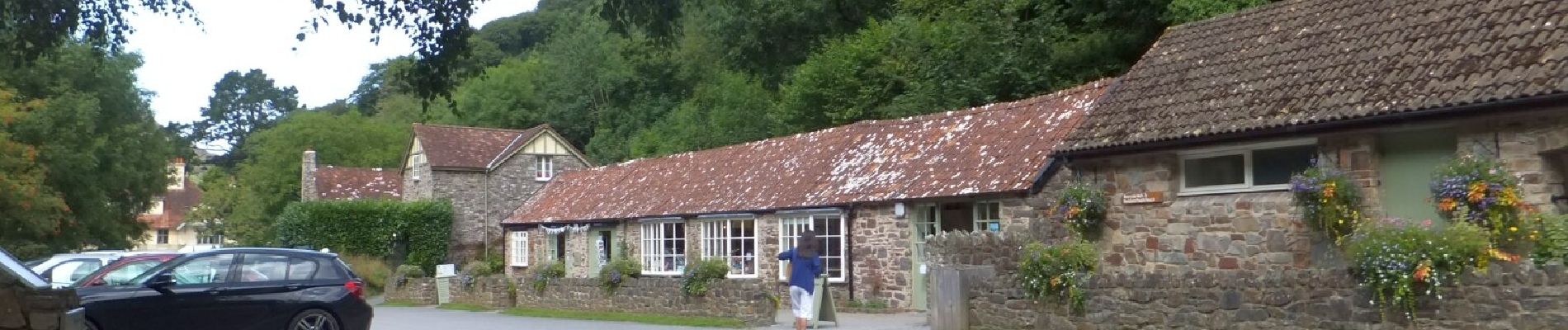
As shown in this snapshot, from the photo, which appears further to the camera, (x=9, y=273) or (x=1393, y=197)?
(x=1393, y=197)

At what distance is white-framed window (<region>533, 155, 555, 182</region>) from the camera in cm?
4934

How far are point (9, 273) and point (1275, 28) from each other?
48.5 ft

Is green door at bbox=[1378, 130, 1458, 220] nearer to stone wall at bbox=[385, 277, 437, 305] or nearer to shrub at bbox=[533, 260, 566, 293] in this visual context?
shrub at bbox=[533, 260, 566, 293]

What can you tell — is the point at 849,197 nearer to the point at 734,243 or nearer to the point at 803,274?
the point at 734,243

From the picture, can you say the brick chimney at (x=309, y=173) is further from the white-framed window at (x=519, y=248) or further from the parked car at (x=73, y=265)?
the parked car at (x=73, y=265)

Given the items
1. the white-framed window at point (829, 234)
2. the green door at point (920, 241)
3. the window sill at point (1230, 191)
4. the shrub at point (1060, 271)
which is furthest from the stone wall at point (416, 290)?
the window sill at point (1230, 191)

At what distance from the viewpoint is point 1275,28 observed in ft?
58.7

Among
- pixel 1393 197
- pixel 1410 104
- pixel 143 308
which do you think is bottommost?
pixel 143 308

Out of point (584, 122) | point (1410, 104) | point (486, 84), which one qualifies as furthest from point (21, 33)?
point (486, 84)

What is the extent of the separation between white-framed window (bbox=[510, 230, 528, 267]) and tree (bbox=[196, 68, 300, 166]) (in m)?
77.7

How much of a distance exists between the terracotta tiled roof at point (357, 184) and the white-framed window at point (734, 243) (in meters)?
27.8

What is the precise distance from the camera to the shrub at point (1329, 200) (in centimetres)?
1473

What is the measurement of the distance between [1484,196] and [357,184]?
47.6 meters

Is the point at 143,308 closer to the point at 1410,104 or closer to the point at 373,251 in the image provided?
the point at 1410,104
